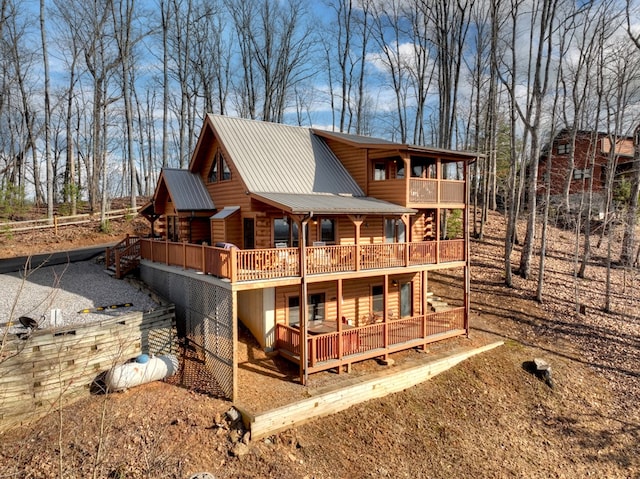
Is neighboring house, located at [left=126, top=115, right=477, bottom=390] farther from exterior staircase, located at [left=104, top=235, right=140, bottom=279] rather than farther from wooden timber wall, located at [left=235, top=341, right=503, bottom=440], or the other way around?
wooden timber wall, located at [left=235, top=341, right=503, bottom=440]

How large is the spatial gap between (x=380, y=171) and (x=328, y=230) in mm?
4075

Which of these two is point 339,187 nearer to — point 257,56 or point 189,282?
point 189,282

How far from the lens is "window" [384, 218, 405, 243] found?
17.3 meters

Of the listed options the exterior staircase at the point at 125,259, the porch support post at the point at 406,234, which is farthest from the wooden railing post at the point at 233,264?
the exterior staircase at the point at 125,259

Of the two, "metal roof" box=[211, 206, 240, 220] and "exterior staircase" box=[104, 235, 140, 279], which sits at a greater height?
"metal roof" box=[211, 206, 240, 220]

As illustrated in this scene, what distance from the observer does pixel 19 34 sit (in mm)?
30047

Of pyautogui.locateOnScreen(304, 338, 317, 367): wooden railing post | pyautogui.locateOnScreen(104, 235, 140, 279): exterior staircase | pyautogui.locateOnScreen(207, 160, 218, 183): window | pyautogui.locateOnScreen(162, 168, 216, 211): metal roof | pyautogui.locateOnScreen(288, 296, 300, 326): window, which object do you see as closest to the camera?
pyautogui.locateOnScreen(304, 338, 317, 367): wooden railing post

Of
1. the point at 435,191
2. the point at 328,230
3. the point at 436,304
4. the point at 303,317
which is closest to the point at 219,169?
the point at 328,230

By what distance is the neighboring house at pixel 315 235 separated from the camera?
12.7m

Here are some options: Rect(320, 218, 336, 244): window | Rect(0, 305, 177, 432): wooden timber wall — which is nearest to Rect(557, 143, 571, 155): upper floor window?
Rect(320, 218, 336, 244): window

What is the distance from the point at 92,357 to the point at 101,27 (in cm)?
2659

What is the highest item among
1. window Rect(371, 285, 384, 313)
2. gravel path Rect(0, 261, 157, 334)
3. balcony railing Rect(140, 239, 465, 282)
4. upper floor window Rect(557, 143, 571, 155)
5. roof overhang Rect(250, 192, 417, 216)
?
upper floor window Rect(557, 143, 571, 155)

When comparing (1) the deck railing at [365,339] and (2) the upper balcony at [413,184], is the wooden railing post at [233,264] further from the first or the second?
(2) the upper balcony at [413,184]

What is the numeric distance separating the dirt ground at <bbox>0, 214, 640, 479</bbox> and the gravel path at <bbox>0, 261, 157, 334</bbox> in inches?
138
